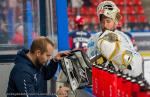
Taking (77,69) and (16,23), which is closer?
(77,69)

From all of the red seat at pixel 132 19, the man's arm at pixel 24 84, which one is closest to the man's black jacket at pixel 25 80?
the man's arm at pixel 24 84

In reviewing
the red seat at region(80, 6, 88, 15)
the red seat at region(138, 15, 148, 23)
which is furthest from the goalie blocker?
the red seat at region(80, 6, 88, 15)

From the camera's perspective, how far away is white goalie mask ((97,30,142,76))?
3.98 m

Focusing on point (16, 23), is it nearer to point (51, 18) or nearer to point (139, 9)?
point (51, 18)

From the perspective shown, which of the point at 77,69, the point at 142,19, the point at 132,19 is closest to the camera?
the point at 77,69

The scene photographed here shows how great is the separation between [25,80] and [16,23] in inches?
79.7

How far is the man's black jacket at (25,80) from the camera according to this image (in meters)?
3.78

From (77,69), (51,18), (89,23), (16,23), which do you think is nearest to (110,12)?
(77,69)

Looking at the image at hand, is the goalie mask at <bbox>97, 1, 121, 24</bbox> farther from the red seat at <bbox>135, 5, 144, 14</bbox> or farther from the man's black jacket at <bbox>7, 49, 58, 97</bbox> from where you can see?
the red seat at <bbox>135, 5, 144, 14</bbox>

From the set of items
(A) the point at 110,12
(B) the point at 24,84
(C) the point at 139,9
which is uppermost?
(A) the point at 110,12

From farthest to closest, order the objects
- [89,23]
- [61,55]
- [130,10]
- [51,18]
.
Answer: [130,10]
[89,23]
[51,18]
[61,55]

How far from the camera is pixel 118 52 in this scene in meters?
4.02

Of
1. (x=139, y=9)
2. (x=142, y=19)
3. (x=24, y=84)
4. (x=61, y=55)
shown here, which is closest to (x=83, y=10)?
(x=142, y=19)

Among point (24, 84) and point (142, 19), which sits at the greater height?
point (24, 84)
